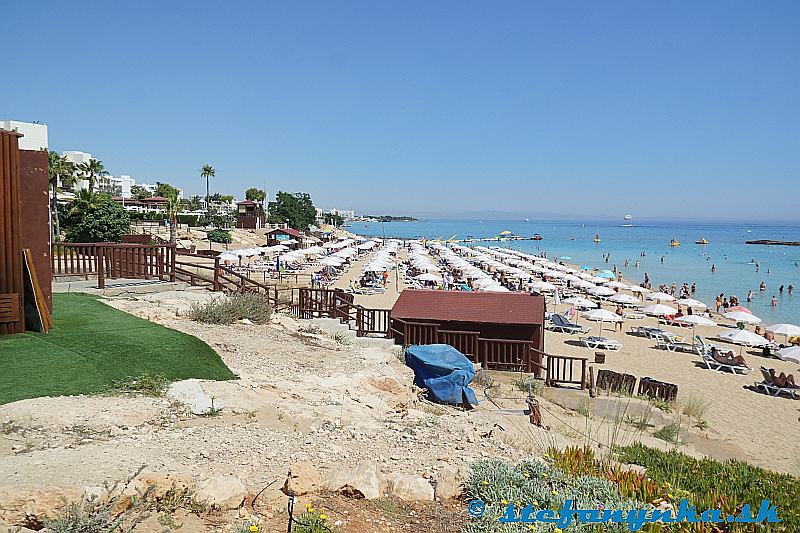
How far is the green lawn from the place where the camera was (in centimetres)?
669

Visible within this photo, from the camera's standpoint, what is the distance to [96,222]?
35250mm

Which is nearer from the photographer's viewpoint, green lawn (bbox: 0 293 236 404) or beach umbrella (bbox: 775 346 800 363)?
green lawn (bbox: 0 293 236 404)

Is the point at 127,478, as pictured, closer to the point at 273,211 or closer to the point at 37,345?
the point at 37,345

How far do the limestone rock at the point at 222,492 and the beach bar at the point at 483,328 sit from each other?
368 inches

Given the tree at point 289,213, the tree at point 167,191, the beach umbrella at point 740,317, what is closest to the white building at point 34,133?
the tree at point 167,191

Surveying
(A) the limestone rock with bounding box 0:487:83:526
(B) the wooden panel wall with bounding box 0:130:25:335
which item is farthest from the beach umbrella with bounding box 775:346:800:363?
(B) the wooden panel wall with bounding box 0:130:25:335

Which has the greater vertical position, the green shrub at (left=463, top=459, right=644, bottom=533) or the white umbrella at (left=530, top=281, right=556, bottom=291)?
the green shrub at (left=463, top=459, right=644, bottom=533)

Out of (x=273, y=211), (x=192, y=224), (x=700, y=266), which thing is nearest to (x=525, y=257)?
(x=700, y=266)

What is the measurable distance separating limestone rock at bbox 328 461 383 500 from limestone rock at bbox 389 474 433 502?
0.14m

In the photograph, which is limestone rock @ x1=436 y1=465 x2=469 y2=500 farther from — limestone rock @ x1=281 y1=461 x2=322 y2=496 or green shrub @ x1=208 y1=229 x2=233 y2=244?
green shrub @ x1=208 y1=229 x2=233 y2=244

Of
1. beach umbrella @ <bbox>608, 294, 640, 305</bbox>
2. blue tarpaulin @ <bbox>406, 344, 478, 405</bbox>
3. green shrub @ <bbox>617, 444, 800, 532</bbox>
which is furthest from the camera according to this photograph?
beach umbrella @ <bbox>608, 294, 640, 305</bbox>

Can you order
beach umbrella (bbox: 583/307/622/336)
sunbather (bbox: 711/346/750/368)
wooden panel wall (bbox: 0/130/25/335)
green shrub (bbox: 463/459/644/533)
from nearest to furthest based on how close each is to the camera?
green shrub (bbox: 463/459/644/533) → wooden panel wall (bbox: 0/130/25/335) → sunbather (bbox: 711/346/750/368) → beach umbrella (bbox: 583/307/622/336)

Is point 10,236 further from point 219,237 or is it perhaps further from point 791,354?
point 219,237

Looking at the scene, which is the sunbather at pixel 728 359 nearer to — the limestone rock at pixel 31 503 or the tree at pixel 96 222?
the limestone rock at pixel 31 503
